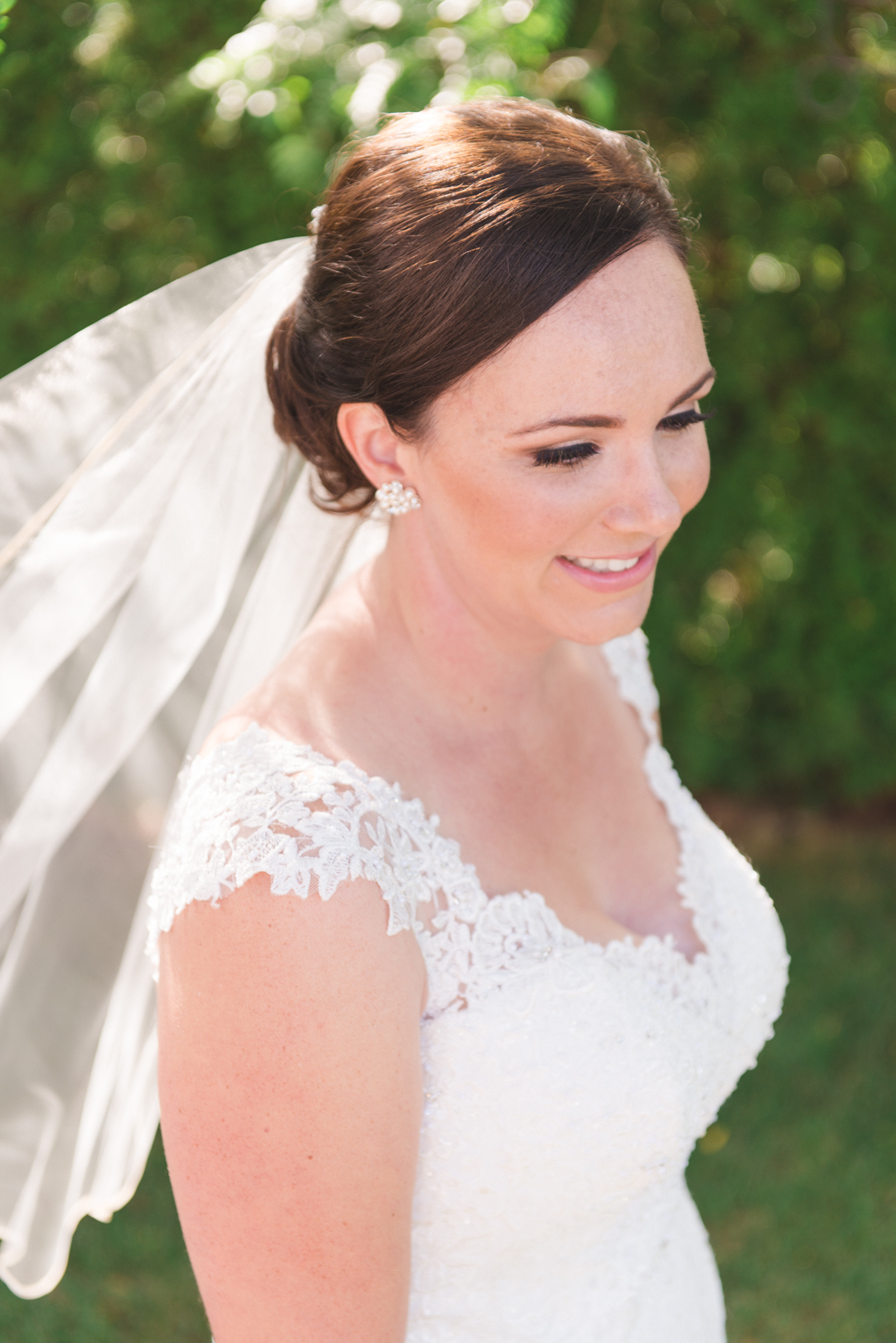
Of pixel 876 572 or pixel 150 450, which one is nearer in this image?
pixel 150 450

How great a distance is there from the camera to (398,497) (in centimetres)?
182

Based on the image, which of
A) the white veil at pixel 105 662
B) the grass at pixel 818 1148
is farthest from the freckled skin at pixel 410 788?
the grass at pixel 818 1148

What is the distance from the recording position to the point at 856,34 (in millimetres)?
3666

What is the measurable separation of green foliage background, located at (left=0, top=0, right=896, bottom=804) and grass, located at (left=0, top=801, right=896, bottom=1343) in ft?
3.18

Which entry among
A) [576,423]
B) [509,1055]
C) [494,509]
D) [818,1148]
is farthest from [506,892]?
[818,1148]

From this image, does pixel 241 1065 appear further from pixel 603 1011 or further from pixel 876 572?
pixel 876 572

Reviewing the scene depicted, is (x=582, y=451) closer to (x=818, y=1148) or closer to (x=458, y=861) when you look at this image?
(x=458, y=861)

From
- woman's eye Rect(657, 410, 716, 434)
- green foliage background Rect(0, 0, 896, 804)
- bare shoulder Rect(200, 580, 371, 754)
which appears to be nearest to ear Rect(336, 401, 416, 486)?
bare shoulder Rect(200, 580, 371, 754)

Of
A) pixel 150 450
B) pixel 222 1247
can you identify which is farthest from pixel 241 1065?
pixel 150 450

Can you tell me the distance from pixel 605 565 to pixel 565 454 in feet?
0.57

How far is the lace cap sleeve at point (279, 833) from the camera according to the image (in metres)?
1.46

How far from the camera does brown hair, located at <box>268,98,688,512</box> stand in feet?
5.22

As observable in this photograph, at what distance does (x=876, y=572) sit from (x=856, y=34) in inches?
71.0

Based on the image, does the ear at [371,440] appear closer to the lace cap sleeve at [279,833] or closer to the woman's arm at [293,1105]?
the lace cap sleeve at [279,833]
